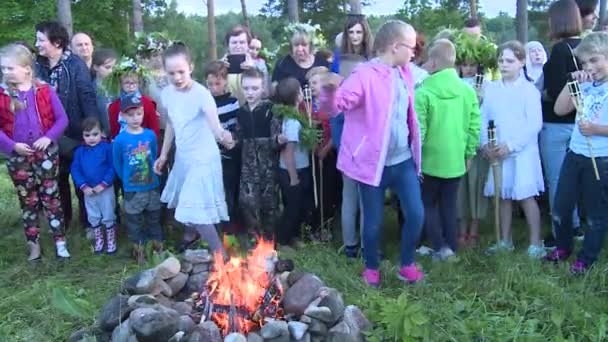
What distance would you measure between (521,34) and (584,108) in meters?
20.2

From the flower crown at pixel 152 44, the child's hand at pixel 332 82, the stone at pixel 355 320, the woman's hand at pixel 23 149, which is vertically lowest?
the stone at pixel 355 320

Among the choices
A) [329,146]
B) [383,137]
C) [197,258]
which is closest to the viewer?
[197,258]

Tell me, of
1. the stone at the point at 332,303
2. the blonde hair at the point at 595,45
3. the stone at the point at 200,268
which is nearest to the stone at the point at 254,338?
the stone at the point at 332,303

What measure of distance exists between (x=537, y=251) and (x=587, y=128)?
1.27 metres

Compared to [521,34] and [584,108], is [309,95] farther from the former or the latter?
[521,34]

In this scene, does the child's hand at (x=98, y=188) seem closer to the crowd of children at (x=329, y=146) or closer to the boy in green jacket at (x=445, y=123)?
the crowd of children at (x=329, y=146)

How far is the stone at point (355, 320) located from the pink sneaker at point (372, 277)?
36.0 inches

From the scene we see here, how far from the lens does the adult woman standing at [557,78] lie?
546cm

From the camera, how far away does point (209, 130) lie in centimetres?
534

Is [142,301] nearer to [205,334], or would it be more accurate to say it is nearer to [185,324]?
[185,324]

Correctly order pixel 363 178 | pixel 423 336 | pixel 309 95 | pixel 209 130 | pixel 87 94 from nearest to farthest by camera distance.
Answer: pixel 423 336 → pixel 363 178 → pixel 209 130 → pixel 309 95 → pixel 87 94

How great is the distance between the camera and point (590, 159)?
15.7ft

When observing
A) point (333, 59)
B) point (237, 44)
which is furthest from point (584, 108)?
point (237, 44)

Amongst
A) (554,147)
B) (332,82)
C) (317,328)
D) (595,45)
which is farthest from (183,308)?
(554,147)
